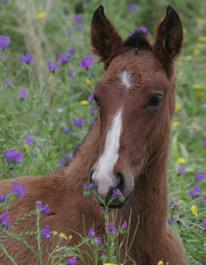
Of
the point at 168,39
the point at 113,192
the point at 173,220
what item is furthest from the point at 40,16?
the point at 113,192

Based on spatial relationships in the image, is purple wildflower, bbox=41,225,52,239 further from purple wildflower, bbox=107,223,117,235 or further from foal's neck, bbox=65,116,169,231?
foal's neck, bbox=65,116,169,231

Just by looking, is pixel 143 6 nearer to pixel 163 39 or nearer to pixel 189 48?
pixel 189 48

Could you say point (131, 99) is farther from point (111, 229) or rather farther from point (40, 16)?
point (40, 16)

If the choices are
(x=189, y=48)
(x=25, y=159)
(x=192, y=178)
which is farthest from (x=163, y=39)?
(x=189, y=48)

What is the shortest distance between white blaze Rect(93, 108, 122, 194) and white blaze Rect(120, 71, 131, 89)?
14 centimetres

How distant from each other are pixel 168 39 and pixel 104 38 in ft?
1.17

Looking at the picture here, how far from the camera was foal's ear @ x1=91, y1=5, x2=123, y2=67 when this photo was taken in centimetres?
482

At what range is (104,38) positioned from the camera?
489cm

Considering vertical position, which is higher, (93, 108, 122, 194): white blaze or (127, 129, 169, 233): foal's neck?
(93, 108, 122, 194): white blaze

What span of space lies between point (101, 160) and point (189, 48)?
5.58 meters

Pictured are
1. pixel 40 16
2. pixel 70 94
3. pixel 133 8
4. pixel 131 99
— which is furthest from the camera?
pixel 133 8

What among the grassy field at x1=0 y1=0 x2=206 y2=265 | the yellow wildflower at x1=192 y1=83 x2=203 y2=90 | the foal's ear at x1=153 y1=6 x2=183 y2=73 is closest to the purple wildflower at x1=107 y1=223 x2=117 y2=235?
the foal's ear at x1=153 y1=6 x2=183 y2=73

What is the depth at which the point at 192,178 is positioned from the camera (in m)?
6.55

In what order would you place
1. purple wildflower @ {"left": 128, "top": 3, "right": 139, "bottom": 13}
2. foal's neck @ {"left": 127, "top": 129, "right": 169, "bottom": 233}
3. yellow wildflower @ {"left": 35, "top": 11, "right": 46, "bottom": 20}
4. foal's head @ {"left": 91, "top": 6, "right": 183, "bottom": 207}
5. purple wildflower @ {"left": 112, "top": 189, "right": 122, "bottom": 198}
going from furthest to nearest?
purple wildflower @ {"left": 128, "top": 3, "right": 139, "bottom": 13}, yellow wildflower @ {"left": 35, "top": 11, "right": 46, "bottom": 20}, foal's neck @ {"left": 127, "top": 129, "right": 169, "bottom": 233}, foal's head @ {"left": 91, "top": 6, "right": 183, "bottom": 207}, purple wildflower @ {"left": 112, "top": 189, "right": 122, "bottom": 198}
